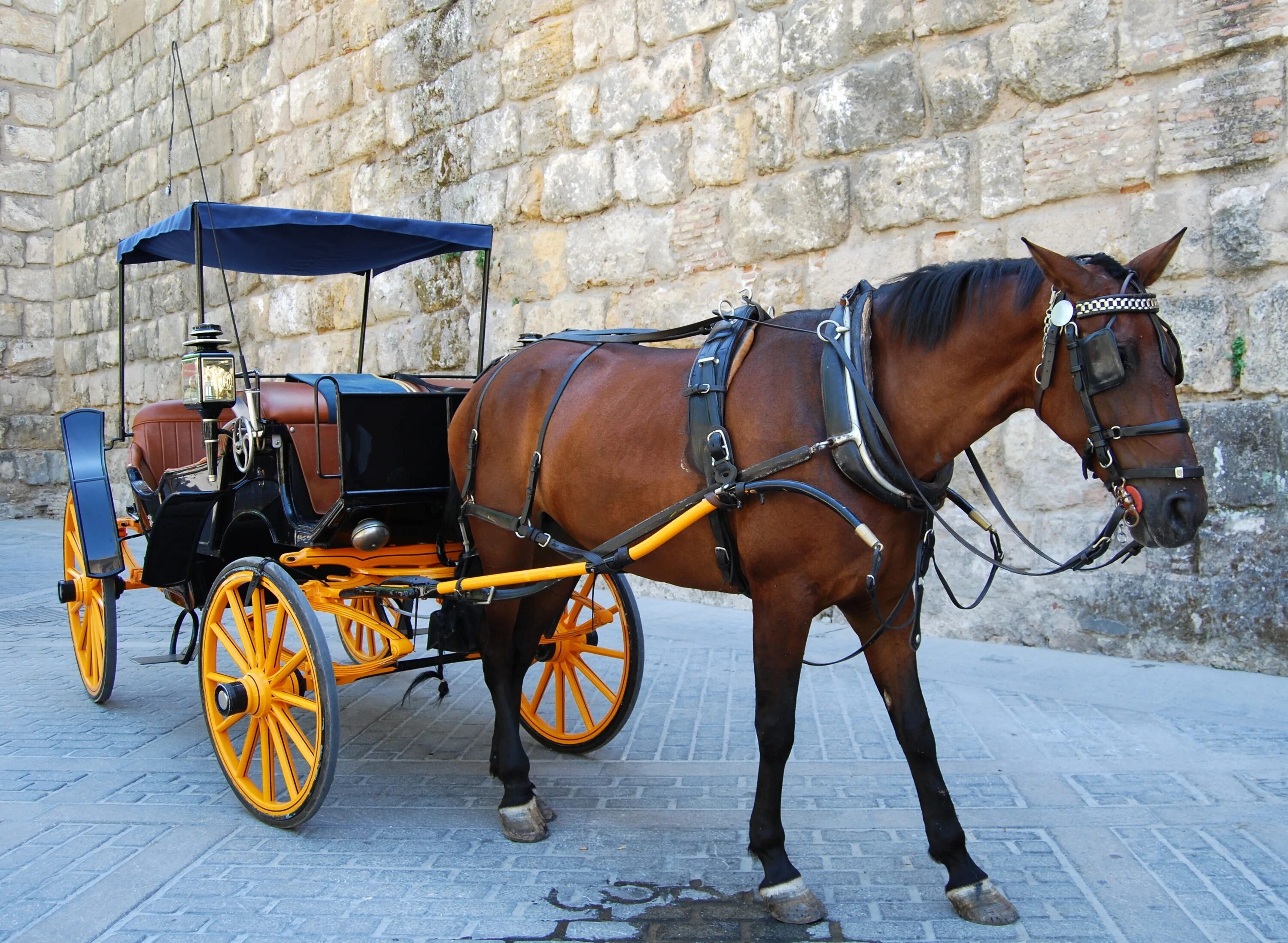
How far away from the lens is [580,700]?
4289 millimetres

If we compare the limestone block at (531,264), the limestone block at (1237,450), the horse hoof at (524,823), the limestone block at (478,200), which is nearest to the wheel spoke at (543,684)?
the horse hoof at (524,823)

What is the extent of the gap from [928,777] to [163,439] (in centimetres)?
371

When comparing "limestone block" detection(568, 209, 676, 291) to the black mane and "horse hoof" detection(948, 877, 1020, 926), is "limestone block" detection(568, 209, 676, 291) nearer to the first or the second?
the black mane

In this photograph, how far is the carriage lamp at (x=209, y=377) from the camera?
3.99 m

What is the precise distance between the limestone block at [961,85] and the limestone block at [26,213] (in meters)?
12.6

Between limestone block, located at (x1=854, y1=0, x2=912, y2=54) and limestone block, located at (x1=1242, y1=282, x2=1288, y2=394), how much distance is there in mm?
2271

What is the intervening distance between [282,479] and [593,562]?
1452 mm

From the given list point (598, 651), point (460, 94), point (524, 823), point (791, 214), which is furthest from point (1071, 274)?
point (460, 94)

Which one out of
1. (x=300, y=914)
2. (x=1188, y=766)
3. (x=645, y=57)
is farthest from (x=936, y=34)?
(x=300, y=914)

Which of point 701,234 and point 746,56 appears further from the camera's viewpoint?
point 701,234

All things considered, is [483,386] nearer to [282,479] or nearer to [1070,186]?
[282,479]

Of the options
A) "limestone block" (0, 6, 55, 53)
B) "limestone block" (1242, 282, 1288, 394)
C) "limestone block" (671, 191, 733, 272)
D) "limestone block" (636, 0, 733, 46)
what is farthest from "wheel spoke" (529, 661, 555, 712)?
"limestone block" (0, 6, 55, 53)

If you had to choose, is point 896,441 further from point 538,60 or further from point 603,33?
point 538,60

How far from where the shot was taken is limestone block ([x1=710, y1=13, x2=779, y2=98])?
623 cm
